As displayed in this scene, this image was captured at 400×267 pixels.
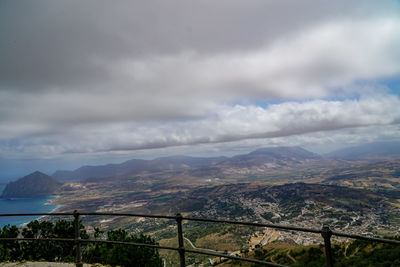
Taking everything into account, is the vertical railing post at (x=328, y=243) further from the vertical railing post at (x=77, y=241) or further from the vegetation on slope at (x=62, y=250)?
the vegetation on slope at (x=62, y=250)

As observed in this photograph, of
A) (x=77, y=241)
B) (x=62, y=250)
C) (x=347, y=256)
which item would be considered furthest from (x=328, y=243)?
(x=347, y=256)

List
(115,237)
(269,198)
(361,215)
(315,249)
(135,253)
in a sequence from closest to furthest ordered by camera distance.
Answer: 1. (135,253)
2. (115,237)
3. (315,249)
4. (361,215)
5. (269,198)

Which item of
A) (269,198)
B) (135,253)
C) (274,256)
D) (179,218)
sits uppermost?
(179,218)

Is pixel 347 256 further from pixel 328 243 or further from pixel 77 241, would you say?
pixel 77 241

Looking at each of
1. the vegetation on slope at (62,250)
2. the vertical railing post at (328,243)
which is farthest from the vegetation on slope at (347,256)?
the vertical railing post at (328,243)

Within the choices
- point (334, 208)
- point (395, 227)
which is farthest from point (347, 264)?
point (334, 208)

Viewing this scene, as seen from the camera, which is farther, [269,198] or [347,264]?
[269,198]

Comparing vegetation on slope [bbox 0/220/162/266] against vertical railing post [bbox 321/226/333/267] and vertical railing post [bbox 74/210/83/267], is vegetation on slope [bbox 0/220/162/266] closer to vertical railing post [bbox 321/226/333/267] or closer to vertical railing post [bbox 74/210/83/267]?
vertical railing post [bbox 74/210/83/267]

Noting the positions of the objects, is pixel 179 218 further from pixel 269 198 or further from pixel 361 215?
Result: pixel 269 198

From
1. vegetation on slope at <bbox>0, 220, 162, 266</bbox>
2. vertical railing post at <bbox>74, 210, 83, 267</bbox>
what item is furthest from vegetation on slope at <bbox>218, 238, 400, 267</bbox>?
vertical railing post at <bbox>74, 210, 83, 267</bbox>

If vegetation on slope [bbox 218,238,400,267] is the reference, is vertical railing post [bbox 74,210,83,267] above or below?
above

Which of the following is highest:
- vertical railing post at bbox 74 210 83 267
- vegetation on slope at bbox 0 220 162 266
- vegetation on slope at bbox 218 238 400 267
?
vertical railing post at bbox 74 210 83 267
